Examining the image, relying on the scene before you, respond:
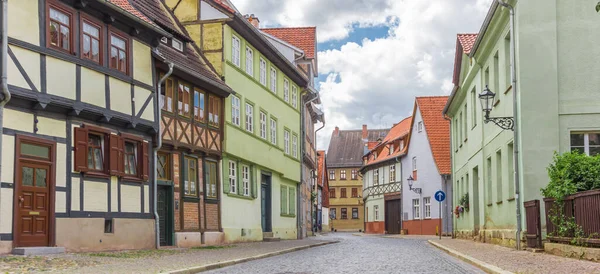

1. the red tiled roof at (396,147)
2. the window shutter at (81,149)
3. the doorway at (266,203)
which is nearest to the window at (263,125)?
the doorway at (266,203)

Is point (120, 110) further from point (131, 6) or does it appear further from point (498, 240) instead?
point (498, 240)

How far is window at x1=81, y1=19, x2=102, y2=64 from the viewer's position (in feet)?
58.3

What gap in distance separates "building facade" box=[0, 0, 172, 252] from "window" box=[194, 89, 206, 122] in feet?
10.7

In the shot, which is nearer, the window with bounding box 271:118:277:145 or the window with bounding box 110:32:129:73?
the window with bounding box 110:32:129:73

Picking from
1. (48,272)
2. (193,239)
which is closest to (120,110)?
(193,239)

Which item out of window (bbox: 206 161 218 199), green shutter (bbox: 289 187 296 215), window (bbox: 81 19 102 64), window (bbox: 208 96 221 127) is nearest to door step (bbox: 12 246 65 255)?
window (bbox: 81 19 102 64)

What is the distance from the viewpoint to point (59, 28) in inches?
663

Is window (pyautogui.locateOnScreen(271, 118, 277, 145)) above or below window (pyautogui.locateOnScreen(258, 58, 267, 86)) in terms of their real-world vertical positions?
below

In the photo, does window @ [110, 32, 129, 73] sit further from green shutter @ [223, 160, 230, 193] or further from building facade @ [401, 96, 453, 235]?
building facade @ [401, 96, 453, 235]

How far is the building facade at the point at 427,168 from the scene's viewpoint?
51375 mm

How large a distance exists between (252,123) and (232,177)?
3284mm

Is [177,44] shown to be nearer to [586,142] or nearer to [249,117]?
[249,117]

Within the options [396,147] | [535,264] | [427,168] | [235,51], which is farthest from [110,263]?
[396,147]

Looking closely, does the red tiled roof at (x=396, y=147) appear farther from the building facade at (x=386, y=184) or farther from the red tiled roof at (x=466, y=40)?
the red tiled roof at (x=466, y=40)
